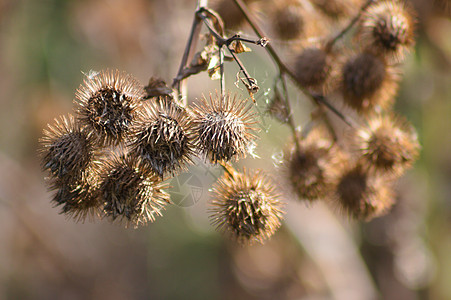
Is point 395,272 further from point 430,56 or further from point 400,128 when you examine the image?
point 400,128

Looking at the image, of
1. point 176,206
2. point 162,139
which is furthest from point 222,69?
point 176,206

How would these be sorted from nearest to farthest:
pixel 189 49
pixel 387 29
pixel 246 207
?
pixel 246 207
pixel 189 49
pixel 387 29

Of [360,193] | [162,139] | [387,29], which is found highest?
[387,29]

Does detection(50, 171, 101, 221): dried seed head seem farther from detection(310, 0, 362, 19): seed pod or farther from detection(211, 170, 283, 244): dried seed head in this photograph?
detection(310, 0, 362, 19): seed pod

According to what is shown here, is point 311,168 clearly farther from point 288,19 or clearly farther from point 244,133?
point 288,19

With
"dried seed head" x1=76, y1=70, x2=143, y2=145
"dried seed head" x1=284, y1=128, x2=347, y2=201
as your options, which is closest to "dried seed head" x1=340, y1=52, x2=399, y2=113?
"dried seed head" x1=284, y1=128, x2=347, y2=201

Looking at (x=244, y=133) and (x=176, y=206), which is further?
(x=176, y=206)

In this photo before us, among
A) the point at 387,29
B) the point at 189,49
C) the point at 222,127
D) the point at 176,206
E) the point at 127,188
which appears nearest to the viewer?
the point at 222,127

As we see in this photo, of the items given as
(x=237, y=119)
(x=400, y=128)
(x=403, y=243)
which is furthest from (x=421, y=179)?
(x=237, y=119)
